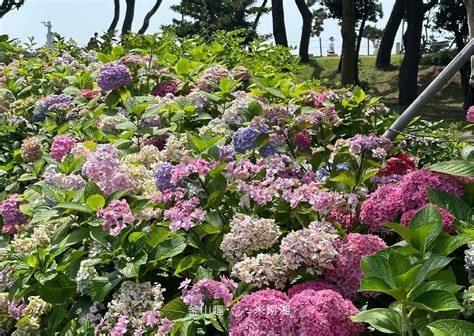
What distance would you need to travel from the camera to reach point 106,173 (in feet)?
7.67

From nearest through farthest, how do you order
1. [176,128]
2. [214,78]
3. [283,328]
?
[283,328] → [176,128] → [214,78]

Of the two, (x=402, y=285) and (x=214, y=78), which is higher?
(x=214, y=78)

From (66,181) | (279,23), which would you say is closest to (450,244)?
(66,181)

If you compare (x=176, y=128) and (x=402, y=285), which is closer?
(x=402, y=285)

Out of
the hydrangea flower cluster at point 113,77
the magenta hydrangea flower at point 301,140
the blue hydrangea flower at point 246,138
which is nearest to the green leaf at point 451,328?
the blue hydrangea flower at point 246,138

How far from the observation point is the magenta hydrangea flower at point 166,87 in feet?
12.8

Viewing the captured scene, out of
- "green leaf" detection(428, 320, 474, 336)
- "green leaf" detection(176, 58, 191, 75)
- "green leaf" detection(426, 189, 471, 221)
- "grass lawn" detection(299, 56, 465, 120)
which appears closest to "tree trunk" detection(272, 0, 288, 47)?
"grass lawn" detection(299, 56, 465, 120)

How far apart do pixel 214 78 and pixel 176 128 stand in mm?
616

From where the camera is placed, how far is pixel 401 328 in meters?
Result: 1.34

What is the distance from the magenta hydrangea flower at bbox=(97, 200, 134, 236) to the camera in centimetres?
200

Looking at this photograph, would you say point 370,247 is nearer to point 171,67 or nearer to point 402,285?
point 402,285

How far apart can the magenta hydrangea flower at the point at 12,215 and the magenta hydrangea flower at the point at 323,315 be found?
1522 mm

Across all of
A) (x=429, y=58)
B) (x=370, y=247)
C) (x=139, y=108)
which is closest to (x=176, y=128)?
(x=139, y=108)

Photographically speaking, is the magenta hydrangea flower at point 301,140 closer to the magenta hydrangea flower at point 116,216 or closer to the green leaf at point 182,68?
the magenta hydrangea flower at point 116,216
